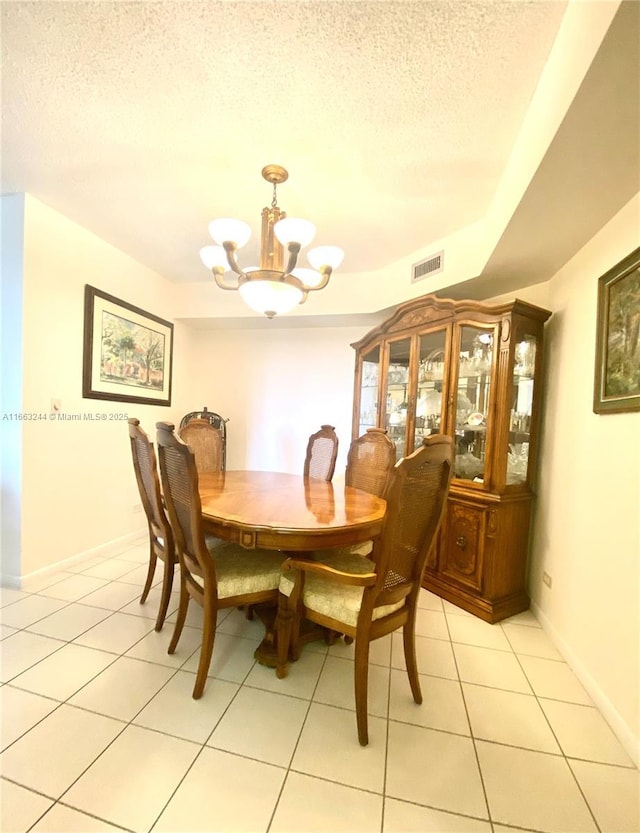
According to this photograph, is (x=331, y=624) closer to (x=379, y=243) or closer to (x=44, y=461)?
(x=44, y=461)

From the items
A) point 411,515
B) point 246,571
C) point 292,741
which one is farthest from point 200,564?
point 411,515

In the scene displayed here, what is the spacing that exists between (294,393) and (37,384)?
2167 mm

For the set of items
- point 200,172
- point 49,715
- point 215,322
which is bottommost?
point 49,715

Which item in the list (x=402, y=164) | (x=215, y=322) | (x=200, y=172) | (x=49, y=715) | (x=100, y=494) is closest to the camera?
(x=49, y=715)

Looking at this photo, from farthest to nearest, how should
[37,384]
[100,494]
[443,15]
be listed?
[100,494] → [37,384] → [443,15]

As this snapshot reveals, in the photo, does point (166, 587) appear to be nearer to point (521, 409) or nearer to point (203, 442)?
point (203, 442)

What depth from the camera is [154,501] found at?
71.2 inches

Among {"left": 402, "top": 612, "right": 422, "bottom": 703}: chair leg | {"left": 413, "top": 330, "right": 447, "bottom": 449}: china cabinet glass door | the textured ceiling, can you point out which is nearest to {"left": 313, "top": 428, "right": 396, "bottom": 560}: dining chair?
{"left": 413, "top": 330, "right": 447, "bottom": 449}: china cabinet glass door

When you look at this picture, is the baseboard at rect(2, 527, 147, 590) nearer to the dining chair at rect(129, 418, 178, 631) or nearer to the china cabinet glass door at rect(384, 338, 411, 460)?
the dining chair at rect(129, 418, 178, 631)

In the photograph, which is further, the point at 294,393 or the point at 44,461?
the point at 294,393

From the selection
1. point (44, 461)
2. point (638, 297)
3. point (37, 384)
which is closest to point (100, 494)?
point (44, 461)

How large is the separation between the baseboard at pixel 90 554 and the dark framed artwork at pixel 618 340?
11.5 ft

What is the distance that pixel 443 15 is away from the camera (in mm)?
1086

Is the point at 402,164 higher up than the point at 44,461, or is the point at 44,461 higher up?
the point at 402,164
